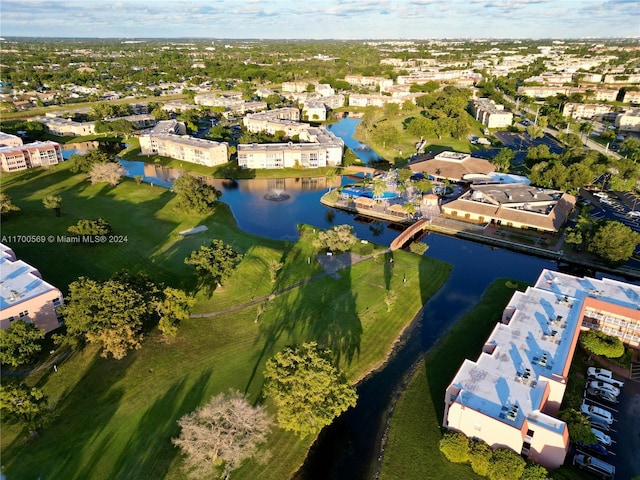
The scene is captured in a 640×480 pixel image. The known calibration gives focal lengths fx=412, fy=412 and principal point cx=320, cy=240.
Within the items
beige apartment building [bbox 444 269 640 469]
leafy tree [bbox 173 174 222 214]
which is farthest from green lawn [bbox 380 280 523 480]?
leafy tree [bbox 173 174 222 214]

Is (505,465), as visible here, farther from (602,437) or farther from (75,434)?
(75,434)

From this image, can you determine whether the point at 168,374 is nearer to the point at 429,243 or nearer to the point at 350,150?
the point at 429,243

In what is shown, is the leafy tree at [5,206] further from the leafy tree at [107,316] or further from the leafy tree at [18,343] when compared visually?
the leafy tree at [18,343]

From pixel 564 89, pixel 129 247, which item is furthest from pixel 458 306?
pixel 564 89

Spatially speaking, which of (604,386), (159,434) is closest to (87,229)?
(159,434)

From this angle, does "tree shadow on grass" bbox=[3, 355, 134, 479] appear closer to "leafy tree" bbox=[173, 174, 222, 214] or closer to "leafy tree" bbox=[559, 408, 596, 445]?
"leafy tree" bbox=[559, 408, 596, 445]
